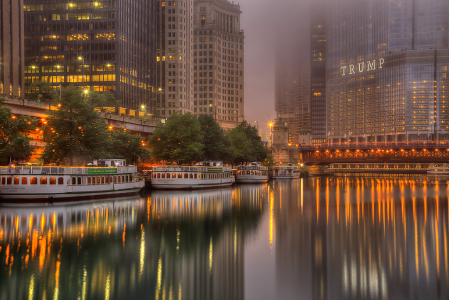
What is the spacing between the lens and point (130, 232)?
36469mm

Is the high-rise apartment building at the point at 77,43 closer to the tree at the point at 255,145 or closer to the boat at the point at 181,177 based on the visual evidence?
the tree at the point at 255,145

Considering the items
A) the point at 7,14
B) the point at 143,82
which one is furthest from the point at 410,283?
the point at 143,82

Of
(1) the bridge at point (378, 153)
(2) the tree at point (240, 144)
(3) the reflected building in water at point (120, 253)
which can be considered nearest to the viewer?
(3) the reflected building in water at point (120, 253)

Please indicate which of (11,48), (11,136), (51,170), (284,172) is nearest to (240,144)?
(284,172)

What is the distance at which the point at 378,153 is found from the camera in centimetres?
16350

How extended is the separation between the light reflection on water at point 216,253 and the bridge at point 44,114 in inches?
1509

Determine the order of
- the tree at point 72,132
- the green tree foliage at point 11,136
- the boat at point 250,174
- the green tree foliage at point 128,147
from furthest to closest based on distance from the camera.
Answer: the boat at point 250,174 < the green tree foliage at point 128,147 < the tree at point 72,132 < the green tree foliage at point 11,136

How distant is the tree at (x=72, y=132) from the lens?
62.6 meters

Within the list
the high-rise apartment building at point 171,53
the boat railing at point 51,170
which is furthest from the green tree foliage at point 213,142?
the high-rise apartment building at point 171,53

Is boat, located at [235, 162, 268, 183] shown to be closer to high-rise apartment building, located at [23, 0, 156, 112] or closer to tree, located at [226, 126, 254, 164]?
tree, located at [226, 126, 254, 164]

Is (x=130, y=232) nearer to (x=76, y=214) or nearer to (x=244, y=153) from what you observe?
(x=76, y=214)

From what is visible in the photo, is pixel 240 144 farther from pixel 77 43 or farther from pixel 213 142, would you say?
pixel 77 43

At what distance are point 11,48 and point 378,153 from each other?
137 metres

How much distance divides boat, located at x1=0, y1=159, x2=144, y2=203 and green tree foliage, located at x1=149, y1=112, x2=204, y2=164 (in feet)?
87.5
